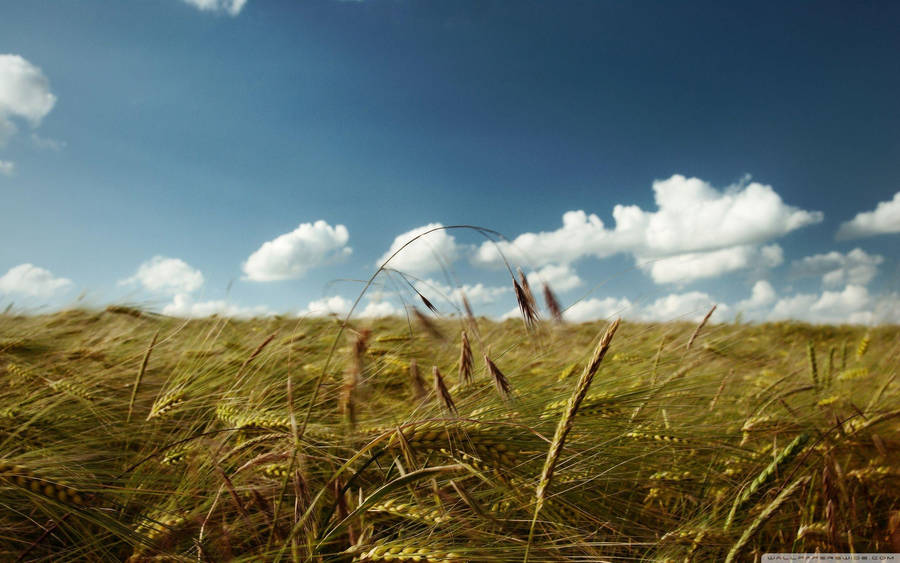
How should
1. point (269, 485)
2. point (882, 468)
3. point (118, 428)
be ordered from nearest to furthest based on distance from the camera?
1. point (269, 485)
2. point (118, 428)
3. point (882, 468)

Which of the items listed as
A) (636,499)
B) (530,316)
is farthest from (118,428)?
(636,499)

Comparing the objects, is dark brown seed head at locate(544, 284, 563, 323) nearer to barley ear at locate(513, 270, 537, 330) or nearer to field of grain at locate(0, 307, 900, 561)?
field of grain at locate(0, 307, 900, 561)

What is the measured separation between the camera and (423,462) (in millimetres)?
1223

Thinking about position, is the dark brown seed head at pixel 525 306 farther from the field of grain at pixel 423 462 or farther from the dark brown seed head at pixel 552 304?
the dark brown seed head at pixel 552 304

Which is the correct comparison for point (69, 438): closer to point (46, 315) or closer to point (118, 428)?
point (118, 428)

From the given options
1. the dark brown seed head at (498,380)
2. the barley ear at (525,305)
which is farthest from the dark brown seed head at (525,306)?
the dark brown seed head at (498,380)

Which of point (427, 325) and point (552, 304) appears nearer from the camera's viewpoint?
point (427, 325)

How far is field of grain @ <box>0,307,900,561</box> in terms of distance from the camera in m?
1.00

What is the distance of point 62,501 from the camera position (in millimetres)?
1043

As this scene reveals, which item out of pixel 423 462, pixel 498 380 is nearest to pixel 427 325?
pixel 498 380

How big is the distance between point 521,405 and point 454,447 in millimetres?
329

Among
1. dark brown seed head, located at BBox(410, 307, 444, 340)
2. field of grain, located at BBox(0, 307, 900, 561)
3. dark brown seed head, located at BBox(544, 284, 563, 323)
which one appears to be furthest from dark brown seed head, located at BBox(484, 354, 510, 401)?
dark brown seed head, located at BBox(544, 284, 563, 323)

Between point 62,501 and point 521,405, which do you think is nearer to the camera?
point 62,501

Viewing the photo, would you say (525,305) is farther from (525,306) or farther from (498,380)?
(498,380)
